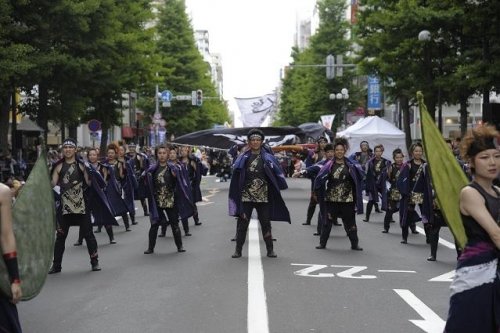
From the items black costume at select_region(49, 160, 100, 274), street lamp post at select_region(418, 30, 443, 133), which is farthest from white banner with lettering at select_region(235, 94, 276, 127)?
black costume at select_region(49, 160, 100, 274)

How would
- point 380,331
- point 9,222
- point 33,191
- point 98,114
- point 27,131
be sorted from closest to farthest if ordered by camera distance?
point 9,222 < point 33,191 < point 380,331 < point 27,131 < point 98,114

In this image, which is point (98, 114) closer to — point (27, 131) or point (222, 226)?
point (27, 131)

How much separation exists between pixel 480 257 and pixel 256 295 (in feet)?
13.5

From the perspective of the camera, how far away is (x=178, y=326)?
6.89 m

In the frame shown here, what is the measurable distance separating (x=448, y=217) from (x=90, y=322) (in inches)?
147

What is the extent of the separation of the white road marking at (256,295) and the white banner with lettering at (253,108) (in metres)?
19.2

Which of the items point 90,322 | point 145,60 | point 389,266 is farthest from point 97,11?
point 90,322

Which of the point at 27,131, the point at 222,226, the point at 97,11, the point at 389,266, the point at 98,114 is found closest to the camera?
the point at 389,266

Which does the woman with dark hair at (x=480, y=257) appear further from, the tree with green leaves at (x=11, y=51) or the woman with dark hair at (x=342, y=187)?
the tree with green leaves at (x=11, y=51)

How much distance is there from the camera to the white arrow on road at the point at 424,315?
22.6ft

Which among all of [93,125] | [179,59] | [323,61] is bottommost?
[93,125]

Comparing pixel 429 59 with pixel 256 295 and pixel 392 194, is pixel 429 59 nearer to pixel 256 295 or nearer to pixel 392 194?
pixel 392 194

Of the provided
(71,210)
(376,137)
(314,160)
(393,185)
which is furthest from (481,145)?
(376,137)

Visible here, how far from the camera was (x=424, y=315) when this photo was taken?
7.43 metres
